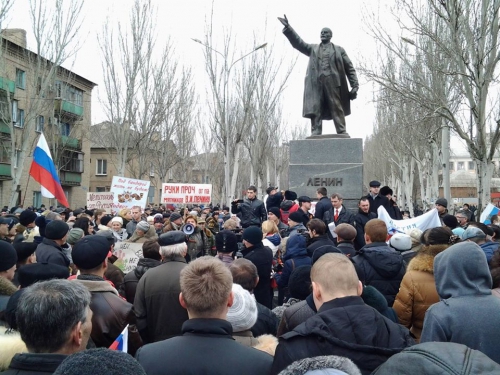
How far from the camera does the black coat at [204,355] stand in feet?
8.44

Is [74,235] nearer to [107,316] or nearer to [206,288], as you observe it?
[107,316]

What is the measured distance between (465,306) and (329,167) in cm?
824

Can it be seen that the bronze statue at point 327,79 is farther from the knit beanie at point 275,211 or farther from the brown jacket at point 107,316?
the brown jacket at point 107,316

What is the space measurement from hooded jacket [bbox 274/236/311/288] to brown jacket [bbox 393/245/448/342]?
1898 mm

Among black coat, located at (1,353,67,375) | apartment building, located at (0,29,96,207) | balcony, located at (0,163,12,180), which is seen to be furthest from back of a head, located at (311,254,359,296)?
balcony, located at (0,163,12,180)

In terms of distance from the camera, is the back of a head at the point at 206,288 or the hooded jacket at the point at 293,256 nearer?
the back of a head at the point at 206,288

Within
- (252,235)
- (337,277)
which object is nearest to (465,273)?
(337,277)

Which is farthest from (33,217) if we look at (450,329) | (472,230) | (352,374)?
Answer: (352,374)

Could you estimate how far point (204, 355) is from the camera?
102 inches

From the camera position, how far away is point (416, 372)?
1512 mm

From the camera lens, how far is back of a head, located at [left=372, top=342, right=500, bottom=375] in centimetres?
149

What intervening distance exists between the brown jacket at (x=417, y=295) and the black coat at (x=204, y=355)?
2.02m

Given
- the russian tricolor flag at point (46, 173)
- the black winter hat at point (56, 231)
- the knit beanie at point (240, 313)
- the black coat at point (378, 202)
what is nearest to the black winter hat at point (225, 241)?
the black winter hat at point (56, 231)

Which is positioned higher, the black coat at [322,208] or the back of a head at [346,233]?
the black coat at [322,208]
